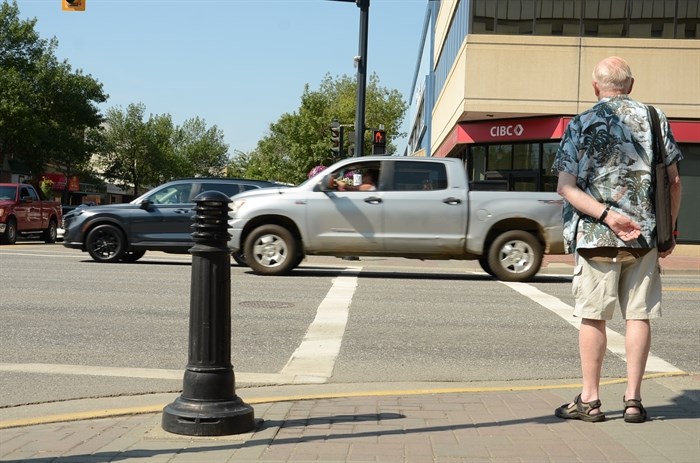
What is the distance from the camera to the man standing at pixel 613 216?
189 inches

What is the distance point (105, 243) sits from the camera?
54.7ft

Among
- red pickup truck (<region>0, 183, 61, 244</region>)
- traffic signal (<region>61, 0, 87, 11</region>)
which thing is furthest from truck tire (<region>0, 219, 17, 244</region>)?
traffic signal (<region>61, 0, 87, 11</region>)

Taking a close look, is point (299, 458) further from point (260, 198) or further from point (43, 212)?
point (43, 212)

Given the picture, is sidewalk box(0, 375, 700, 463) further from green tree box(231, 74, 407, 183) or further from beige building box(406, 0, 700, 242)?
green tree box(231, 74, 407, 183)

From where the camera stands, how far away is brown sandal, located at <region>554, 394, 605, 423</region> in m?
4.86

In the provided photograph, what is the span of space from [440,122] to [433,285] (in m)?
28.2

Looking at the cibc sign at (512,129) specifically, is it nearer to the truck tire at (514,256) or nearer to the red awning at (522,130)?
the red awning at (522,130)

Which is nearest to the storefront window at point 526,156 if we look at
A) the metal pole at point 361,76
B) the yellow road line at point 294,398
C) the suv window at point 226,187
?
the metal pole at point 361,76

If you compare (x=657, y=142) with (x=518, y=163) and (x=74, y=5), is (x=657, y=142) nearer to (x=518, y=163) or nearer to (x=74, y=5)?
(x=74, y=5)

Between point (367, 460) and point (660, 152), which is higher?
point (660, 152)

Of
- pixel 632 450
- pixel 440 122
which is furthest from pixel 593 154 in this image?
pixel 440 122

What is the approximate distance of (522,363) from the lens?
7195 mm

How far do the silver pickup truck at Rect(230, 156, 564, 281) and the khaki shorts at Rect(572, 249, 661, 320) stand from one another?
29.8ft

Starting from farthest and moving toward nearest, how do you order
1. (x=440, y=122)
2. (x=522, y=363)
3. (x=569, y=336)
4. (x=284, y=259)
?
(x=440, y=122) → (x=284, y=259) → (x=569, y=336) → (x=522, y=363)
